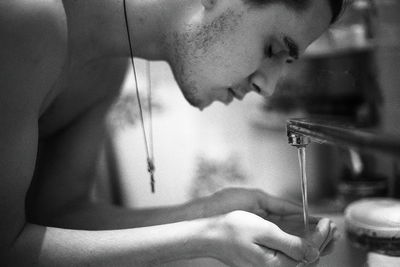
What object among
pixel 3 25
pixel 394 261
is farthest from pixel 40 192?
pixel 394 261

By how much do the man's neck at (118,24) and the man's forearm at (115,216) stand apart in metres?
0.32

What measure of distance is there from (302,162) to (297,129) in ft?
0.34

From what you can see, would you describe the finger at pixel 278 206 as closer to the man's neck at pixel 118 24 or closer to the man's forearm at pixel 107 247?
the man's forearm at pixel 107 247

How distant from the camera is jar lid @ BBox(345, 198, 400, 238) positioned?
2.34 ft

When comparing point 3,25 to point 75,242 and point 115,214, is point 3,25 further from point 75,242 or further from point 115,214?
point 115,214

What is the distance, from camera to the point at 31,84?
56 cm

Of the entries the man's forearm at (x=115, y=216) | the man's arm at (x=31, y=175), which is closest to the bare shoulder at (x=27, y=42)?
the man's arm at (x=31, y=175)

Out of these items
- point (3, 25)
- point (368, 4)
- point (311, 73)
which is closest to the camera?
point (3, 25)

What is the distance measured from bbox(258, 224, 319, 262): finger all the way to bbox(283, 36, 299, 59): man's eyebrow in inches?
13.6

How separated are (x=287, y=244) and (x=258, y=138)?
79 centimetres

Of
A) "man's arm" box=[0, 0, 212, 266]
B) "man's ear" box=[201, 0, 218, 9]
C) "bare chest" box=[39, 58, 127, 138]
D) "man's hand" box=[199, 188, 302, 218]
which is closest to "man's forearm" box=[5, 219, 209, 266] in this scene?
"man's arm" box=[0, 0, 212, 266]

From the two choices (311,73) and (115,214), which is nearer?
Answer: (115,214)

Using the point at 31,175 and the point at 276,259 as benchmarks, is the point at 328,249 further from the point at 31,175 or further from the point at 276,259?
the point at 31,175

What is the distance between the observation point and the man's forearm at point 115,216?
75cm
